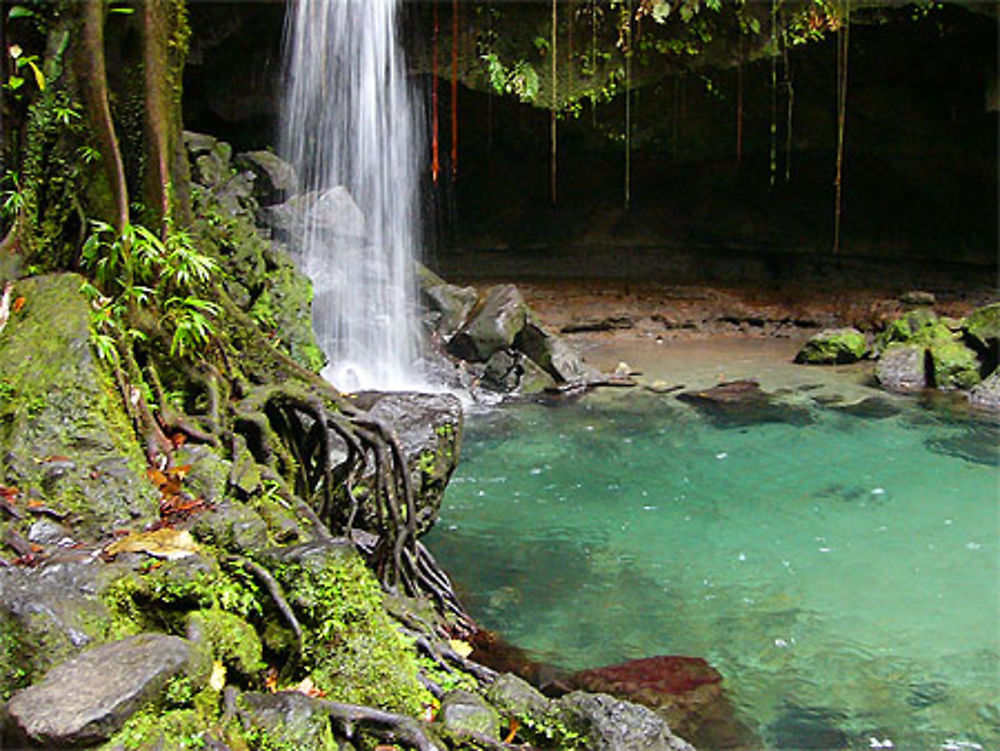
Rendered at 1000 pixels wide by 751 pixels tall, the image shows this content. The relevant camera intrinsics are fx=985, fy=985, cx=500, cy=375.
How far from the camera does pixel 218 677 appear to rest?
3.05m

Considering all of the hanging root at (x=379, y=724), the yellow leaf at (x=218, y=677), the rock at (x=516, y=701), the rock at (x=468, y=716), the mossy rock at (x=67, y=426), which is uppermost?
the mossy rock at (x=67, y=426)

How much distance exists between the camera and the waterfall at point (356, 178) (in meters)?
12.2

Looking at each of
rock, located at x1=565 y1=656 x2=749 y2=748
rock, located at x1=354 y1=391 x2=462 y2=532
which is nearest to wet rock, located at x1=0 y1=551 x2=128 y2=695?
rock, located at x1=565 y1=656 x2=749 y2=748

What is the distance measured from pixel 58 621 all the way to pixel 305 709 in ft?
2.52

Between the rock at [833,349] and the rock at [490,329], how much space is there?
156 inches

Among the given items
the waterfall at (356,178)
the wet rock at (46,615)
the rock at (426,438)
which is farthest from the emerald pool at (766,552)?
the wet rock at (46,615)

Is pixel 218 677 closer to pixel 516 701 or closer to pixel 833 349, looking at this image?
pixel 516 701

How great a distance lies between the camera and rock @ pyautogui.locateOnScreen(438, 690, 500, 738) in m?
3.35

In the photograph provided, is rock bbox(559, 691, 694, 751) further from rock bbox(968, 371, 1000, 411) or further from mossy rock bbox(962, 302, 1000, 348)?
mossy rock bbox(962, 302, 1000, 348)

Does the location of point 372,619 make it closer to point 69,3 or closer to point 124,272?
point 124,272

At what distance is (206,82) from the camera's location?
13.9 metres

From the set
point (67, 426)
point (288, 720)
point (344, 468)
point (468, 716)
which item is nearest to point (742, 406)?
point (344, 468)

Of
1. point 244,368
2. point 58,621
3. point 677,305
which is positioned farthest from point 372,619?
point 677,305

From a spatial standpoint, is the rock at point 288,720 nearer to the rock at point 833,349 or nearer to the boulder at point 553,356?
the boulder at point 553,356
